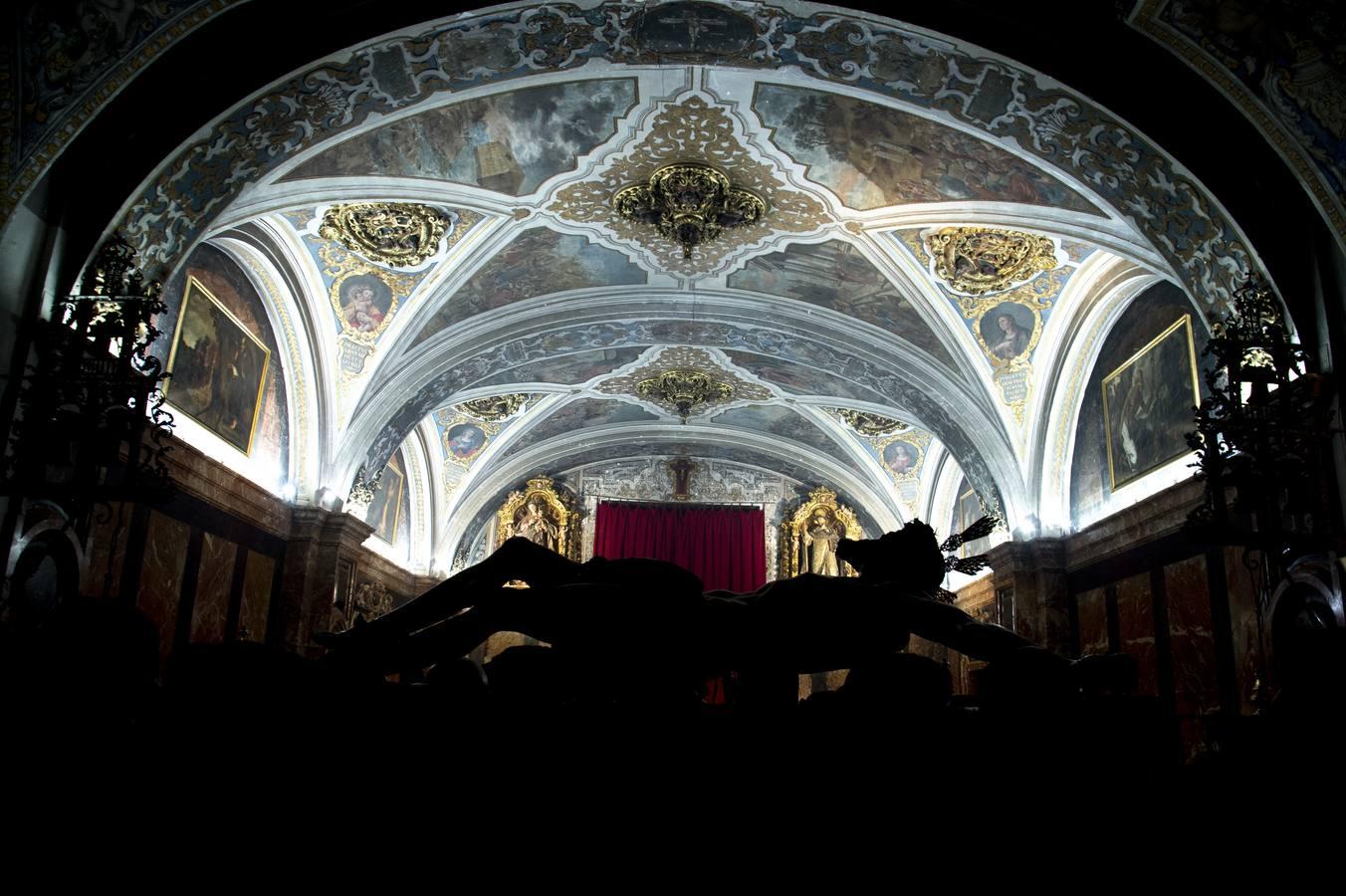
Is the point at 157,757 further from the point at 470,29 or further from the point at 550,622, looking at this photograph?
the point at 470,29

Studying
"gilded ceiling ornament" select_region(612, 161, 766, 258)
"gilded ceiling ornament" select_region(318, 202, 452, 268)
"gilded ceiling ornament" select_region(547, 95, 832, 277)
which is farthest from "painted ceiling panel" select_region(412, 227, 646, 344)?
"gilded ceiling ornament" select_region(612, 161, 766, 258)

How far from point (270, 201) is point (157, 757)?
9.05 metres

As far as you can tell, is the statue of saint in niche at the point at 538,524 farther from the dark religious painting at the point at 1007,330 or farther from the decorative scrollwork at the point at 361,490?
the dark religious painting at the point at 1007,330

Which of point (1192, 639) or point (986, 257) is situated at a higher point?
point (986, 257)

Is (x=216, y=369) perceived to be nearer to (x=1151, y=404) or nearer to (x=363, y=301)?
(x=363, y=301)

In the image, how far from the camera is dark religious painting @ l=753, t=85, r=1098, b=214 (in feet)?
31.9

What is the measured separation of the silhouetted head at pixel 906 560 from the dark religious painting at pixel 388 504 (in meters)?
14.9

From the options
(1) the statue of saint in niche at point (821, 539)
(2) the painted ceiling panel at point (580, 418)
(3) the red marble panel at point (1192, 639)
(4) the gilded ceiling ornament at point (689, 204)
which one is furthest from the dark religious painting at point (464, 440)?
(3) the red marble panel at point (1192, 639)

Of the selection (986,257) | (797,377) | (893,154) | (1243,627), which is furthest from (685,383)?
(1243,627)

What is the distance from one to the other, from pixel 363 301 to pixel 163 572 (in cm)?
455

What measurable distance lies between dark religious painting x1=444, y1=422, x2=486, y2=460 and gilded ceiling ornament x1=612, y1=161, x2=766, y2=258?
841 cm

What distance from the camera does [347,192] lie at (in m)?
10.6

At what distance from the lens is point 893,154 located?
10320 mm

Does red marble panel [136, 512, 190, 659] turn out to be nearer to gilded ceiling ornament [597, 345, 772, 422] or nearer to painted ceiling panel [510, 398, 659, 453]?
gilded ceiling ornament [597, 345, 772, 422]
